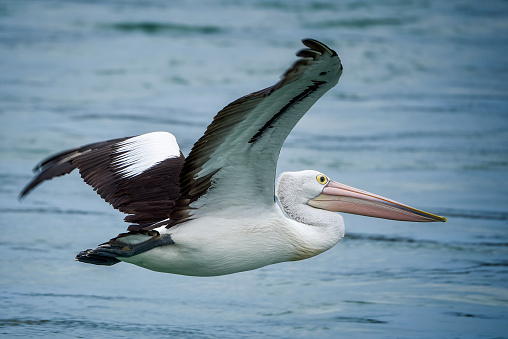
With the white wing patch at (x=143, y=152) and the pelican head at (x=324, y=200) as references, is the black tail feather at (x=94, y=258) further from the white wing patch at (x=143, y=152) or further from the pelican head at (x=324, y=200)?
the pelican head at (x=324, y=200)

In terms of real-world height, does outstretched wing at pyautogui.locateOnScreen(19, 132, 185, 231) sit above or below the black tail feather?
above

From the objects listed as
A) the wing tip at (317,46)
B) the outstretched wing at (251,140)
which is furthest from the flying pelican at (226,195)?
the wing tip at (317,46)

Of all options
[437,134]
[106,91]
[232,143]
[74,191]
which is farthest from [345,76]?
[232,143]

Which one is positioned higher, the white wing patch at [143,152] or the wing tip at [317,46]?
the wing tip at [317,46]

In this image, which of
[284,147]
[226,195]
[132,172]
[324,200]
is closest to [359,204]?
[324,200]

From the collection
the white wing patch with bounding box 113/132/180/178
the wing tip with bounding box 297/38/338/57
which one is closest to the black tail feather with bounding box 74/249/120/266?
the white wing patch with bounding box 113/132/180/178

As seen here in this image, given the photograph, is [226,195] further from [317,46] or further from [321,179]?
[317,46]

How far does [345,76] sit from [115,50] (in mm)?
4001

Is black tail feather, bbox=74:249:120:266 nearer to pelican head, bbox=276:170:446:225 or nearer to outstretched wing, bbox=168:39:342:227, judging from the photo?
outstretched wing, bbox=168:39:342:227

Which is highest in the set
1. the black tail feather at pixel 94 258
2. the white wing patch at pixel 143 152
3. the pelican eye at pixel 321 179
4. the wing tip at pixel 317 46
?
the wing tip at pixel 317 46

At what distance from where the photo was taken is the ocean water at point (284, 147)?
5.93 m

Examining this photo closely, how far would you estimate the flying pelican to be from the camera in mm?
4277

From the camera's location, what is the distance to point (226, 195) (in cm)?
501

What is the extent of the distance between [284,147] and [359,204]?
14.3 ft
